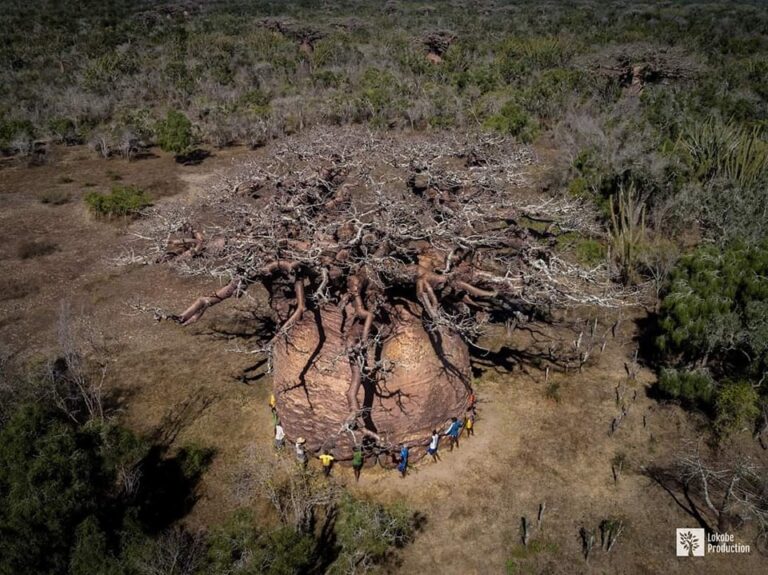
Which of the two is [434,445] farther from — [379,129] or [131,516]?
[379,129]

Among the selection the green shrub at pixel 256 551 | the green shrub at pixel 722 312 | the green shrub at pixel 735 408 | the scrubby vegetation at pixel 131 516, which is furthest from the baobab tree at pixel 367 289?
the green shrub at pixel 735 408

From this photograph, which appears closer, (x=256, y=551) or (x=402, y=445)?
(x=256, y=551)

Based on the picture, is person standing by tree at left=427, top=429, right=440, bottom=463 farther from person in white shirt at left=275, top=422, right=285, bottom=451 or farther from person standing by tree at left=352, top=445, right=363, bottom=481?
person in white shirt at left=275, top=422, right=285, bottom=451

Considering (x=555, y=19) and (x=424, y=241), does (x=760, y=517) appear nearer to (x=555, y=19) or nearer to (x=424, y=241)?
(x=424, y=241)

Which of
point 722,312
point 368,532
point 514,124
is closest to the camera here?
point 368,532

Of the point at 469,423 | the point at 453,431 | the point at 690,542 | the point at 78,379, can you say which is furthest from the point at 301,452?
the point at 690,542
